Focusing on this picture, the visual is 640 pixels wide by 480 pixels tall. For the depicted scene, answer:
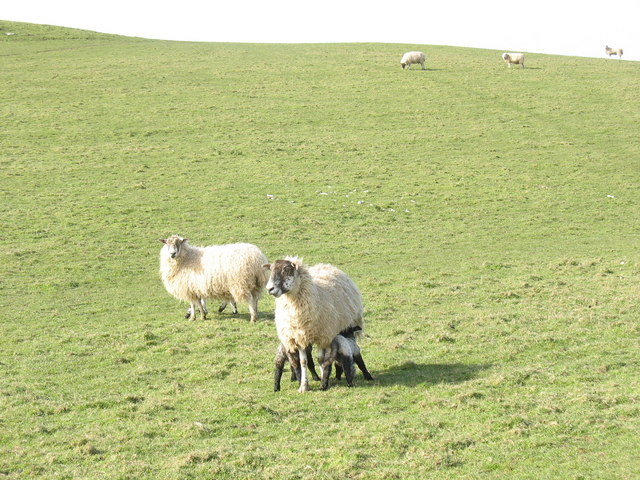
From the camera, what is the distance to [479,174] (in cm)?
3403

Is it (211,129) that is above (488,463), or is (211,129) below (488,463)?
above

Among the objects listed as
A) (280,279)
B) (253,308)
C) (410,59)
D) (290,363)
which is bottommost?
(253,308)

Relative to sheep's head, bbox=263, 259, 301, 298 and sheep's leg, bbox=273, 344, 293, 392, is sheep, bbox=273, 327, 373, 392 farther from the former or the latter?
sheep's head, bbox=263, 259, 301, 298

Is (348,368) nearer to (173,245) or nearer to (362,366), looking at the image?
(362,366)

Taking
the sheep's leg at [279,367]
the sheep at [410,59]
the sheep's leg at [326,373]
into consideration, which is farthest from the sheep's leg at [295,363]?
the sheep at [410,59]

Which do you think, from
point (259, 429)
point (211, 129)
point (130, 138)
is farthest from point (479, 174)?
point (259, 429)

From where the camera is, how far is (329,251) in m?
24.1

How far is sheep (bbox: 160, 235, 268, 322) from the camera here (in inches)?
667

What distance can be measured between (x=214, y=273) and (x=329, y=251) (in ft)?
24.5

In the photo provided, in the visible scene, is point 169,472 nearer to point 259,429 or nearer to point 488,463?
point 259,429

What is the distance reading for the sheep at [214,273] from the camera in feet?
55.6

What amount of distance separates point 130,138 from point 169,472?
105 feet

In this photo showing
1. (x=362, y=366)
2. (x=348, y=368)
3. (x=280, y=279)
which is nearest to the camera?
(x=280, y=279)

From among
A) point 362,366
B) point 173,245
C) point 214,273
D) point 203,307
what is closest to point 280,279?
point 362,366
